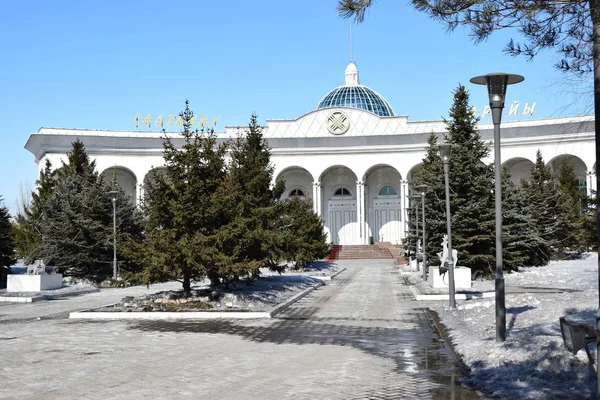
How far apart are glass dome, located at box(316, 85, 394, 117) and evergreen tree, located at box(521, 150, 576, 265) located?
32.6 meters

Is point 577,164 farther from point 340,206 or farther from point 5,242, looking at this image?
point 5,242

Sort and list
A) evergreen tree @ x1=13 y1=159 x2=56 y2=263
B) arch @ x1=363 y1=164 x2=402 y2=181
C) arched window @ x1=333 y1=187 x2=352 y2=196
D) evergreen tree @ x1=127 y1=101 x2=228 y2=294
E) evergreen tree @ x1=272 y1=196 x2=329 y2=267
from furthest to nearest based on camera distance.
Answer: arched window @ x1=333 y1=187 x2=352 y2=196, arch @ x1=363 y1=164 x2=402 y2=181, evergreen tree @ x1=13 y1=159 x2=56 y2=263, evergreen tree @ x1=272 y1=196 x2=329 y2=267, evergreen tree @ x1=127 y1=101 x2=228 y2=294

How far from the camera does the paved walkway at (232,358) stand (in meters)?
8.23

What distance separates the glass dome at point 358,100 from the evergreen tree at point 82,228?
41.9 metres

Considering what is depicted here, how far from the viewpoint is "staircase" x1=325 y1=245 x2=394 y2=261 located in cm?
5703

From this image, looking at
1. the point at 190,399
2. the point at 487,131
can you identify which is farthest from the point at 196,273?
the point at 487,131

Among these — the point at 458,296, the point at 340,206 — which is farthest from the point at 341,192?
the point at 458,296

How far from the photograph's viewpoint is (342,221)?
225ft

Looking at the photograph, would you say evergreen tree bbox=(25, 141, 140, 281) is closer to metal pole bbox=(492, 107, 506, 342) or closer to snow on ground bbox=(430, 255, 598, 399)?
snow on ground bbox=(430, 255, 598, 399)

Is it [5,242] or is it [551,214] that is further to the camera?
[551,214]

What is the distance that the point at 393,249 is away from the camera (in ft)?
192

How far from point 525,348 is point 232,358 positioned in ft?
14.9

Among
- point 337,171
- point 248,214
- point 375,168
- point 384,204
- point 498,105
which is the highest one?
point 375,168

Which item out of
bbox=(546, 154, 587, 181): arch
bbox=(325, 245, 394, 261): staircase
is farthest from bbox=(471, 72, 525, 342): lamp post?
bbox=(546, 154, 587, 181): arch
